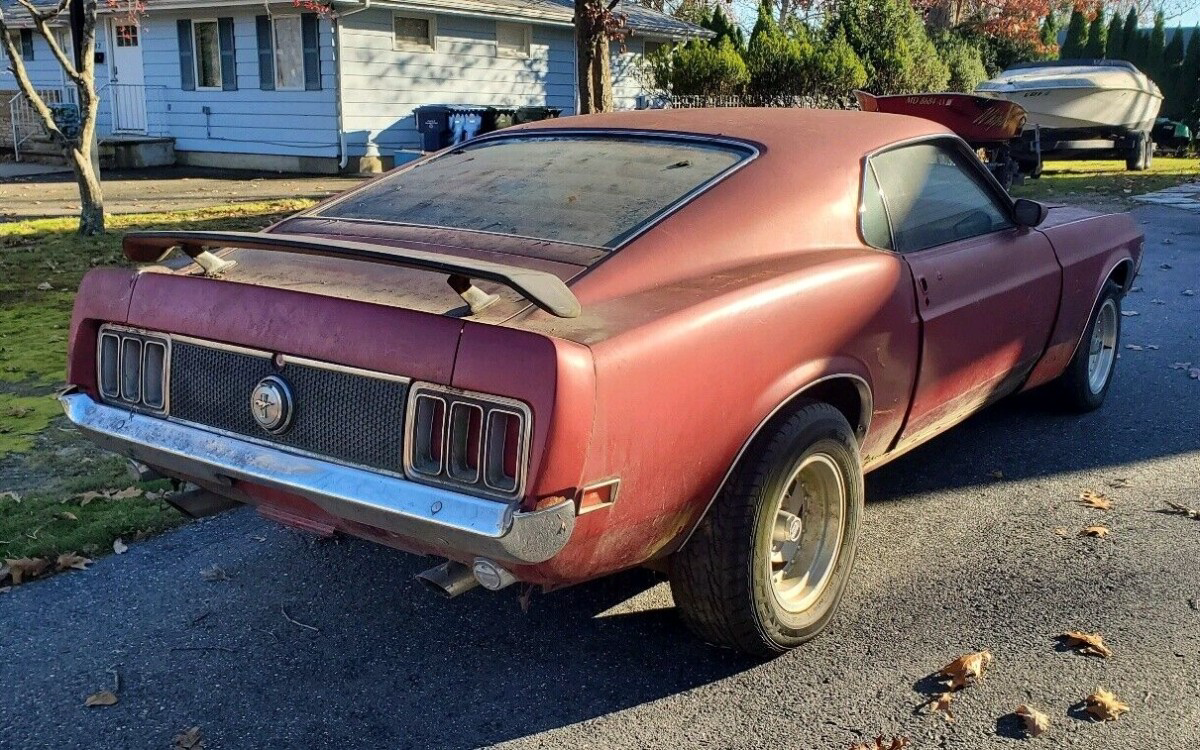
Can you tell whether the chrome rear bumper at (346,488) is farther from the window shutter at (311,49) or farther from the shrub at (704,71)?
the shrub at (704,71)

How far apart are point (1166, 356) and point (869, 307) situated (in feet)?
13.9

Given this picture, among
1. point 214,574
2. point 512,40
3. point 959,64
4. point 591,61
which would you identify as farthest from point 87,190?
point 959,64

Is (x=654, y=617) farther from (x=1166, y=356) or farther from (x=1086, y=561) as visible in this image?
(x=1166, y=356)

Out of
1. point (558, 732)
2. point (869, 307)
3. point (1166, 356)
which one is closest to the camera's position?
point (558, 732)

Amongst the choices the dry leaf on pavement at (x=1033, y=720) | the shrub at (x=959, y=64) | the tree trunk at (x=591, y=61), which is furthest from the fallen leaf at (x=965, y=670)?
the shrub at (x=959, y=64)

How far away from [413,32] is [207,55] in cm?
394

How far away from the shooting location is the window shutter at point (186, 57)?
20.1 meters

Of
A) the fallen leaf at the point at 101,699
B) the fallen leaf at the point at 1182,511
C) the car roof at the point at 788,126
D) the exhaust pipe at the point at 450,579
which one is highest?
the car roof at the point at 788,126

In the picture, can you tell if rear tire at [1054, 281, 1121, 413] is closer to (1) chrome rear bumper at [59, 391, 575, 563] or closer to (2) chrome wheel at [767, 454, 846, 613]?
(2) chrome wheel at [767, 454, 846, 613]

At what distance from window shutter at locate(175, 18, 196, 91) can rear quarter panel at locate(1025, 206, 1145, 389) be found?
1804 centimetres

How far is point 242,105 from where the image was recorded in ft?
64.3

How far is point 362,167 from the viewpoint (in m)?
18.4

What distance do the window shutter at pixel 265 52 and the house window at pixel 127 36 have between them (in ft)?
10.7

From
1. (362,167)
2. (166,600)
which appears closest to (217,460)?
(166,600)
